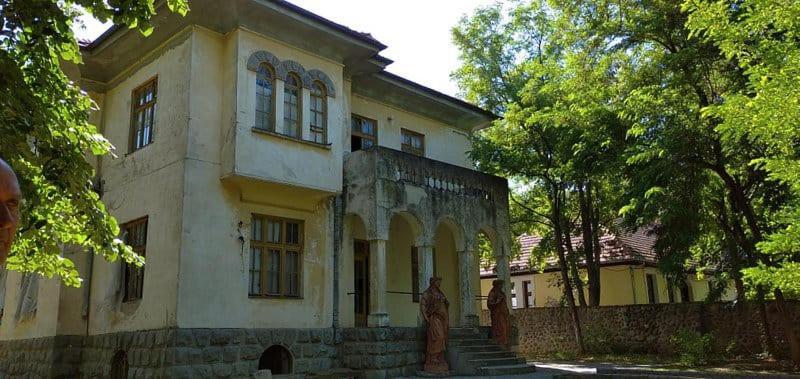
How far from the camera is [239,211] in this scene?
1365 cm

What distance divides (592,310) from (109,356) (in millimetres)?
15956

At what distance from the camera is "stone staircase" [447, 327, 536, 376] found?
14.3 meters

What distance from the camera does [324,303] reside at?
14.6m

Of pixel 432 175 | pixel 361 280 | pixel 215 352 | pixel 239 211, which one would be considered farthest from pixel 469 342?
pixel 239 211

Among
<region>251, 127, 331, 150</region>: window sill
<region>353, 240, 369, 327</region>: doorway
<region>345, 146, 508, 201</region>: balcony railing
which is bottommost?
<region>353, 240, 369, 327</region>: doorway

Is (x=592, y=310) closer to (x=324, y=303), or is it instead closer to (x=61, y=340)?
(x=324, y=303)

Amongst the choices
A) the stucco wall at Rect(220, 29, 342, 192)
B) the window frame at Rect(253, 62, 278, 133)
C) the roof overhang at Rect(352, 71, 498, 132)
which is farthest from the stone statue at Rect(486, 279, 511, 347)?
the window frame at Rect(253, 62, 278, 133)

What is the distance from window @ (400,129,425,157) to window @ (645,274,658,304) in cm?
1371

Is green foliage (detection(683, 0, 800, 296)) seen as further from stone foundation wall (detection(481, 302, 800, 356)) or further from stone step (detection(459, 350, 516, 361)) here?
stone foundation wall (detection(481, 302, 800, 356))

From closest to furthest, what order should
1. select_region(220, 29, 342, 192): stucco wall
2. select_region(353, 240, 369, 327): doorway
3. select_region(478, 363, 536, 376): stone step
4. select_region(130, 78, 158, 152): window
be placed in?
select_region(220, 29, 342, 192): stucco wall
select_region(478, 363, 536, 376): stone step
select_region(130, 78, 158, 152): window
select_region(353, 240, 369, 327): doorway

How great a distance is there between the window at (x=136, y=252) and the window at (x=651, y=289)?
834 inches

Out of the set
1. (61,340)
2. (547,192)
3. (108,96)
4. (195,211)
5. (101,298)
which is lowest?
(61,340)

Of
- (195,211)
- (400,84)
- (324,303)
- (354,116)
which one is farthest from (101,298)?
(400,84)

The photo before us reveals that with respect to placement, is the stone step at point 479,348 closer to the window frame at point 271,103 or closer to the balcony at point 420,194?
the balcony at point 420,194
